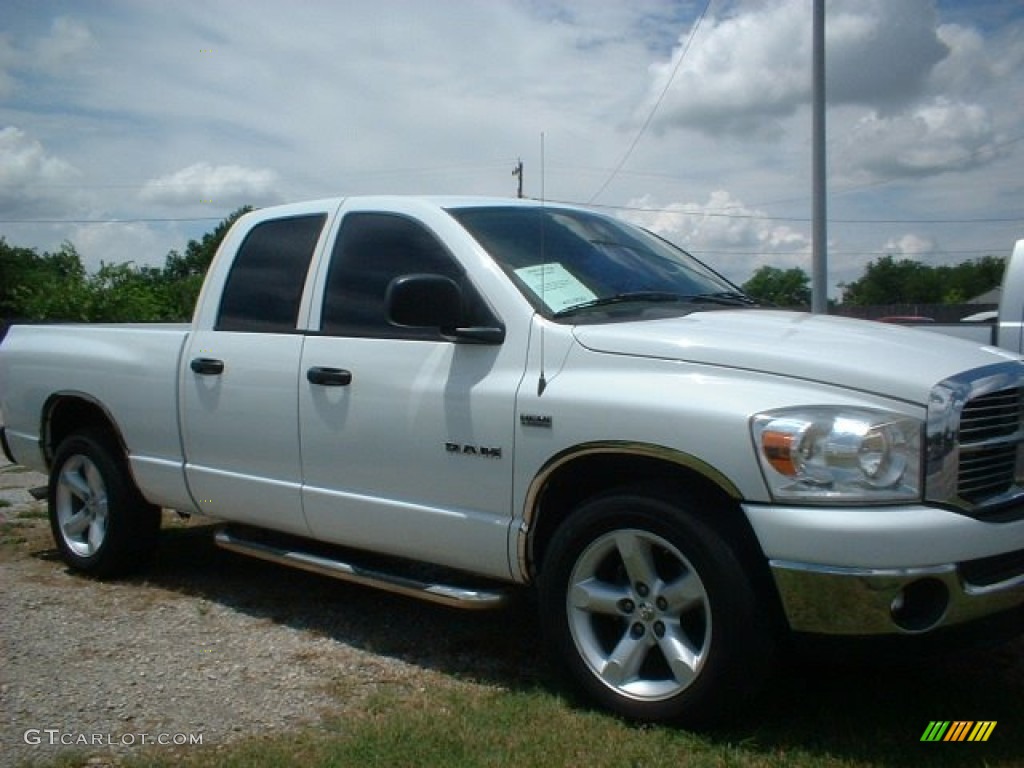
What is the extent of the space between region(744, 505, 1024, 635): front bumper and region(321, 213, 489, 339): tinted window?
6.00 ft

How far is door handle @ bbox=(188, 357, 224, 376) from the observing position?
5016mm

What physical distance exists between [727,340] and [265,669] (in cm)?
241

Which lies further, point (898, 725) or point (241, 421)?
point (241, 421)

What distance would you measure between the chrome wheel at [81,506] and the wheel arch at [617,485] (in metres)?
3.05

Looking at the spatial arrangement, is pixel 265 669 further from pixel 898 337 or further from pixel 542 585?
pixel 898 337

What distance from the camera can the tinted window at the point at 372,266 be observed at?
4.44 meters

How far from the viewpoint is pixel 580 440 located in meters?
3.64

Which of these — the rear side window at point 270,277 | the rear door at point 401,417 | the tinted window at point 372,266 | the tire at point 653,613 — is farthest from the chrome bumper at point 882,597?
the rear side window at point 270,277

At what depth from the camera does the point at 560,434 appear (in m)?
3.70

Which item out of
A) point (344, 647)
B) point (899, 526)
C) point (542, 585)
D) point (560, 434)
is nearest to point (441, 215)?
point (560, 434)

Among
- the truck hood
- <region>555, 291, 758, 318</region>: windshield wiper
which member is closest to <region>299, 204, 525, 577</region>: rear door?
<region>555, 291, 758, 318</region>: windshield wiper

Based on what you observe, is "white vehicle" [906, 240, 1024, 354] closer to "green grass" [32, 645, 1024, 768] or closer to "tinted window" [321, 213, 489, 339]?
"green grass" [32, 645, 1024, 768]

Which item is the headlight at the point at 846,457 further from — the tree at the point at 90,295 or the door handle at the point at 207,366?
the tree at the point at 90,295

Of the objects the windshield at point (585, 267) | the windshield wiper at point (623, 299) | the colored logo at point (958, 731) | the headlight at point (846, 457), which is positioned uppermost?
the windshield at point (585, 267)
